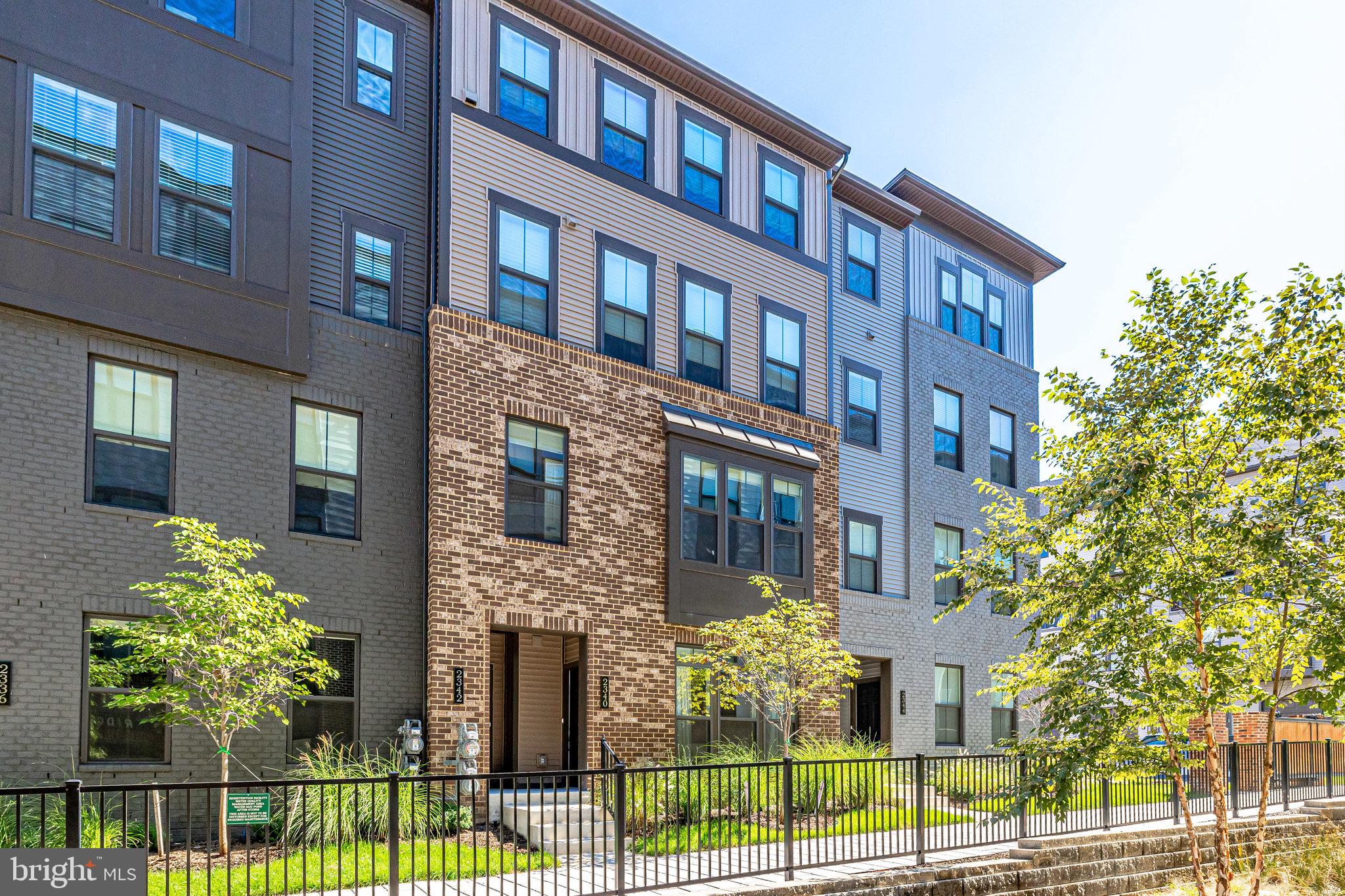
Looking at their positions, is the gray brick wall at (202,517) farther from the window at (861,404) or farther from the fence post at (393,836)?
the window at (861,404)

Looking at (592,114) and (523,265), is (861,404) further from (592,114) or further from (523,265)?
(523,265)

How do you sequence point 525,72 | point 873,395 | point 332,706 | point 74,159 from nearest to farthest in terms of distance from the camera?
point 74,159 → point 332,706 → point 525,72 → point 873,395

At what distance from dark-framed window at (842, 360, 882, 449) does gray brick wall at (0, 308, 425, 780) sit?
1017 cm

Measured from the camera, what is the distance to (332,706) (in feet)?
51.3

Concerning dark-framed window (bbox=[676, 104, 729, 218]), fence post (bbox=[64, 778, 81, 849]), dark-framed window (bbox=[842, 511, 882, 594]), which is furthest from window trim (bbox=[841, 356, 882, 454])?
fence post (bbox=[64, 778, 81, 849])

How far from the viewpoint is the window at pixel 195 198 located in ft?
48.1

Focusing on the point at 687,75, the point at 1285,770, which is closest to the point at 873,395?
the point at 687,75

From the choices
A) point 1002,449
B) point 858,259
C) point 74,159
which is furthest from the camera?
point 1002,449

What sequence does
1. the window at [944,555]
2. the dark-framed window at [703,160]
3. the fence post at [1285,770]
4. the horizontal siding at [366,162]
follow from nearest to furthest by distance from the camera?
1. the horizontal siding at [366,162]
2. the fence post at [1285,770]
3. the dark-framed window at [703,160]
4. the window at [944,555]

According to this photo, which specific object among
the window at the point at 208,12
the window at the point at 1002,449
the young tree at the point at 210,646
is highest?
the window at the point at 208,12

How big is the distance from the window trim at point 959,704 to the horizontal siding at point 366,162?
1391 cm

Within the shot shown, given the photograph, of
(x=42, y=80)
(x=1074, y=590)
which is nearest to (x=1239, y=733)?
(x=1074, y=590)

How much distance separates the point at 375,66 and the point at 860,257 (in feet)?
37.6

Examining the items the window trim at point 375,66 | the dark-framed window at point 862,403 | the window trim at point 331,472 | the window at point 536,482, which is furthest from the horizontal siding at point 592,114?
the window trim at point 331,472
